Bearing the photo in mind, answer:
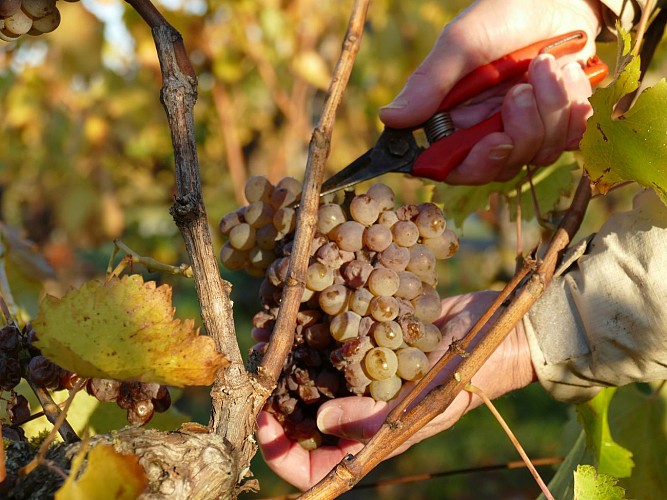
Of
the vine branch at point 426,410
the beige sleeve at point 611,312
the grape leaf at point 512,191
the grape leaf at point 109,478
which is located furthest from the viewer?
the grape leaf at point 512,191

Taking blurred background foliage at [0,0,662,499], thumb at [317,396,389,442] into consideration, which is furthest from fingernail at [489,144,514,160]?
blurred background foliage at [0,0,662,499]

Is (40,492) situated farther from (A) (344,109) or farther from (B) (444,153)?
(A) (344,109)

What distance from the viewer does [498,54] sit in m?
1.17

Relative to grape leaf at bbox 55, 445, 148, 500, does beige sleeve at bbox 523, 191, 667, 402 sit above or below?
below

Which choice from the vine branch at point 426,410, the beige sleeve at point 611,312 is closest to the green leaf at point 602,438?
the beige sleeve at point 611,312

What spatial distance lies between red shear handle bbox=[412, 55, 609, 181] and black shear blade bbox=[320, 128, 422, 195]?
22mm

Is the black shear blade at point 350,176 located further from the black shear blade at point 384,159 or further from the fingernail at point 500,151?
the fingernail at point 500,151

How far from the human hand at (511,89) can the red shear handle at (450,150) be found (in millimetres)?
15

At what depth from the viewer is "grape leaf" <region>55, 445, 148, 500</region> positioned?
0.50m

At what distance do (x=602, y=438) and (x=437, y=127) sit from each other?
0.53 m

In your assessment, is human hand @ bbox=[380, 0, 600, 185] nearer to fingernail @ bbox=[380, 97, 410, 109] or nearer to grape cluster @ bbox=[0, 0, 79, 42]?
fingernail @ bbox=[380, 97, 410, 109]

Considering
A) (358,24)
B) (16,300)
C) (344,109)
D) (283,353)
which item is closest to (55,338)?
(283,353)

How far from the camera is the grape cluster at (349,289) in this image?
837mm

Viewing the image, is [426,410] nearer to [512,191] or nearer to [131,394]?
[131,394]
